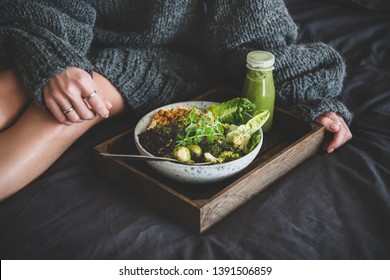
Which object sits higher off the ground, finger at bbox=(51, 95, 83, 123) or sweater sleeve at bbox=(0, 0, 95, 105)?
sweater sleeve at bbox=(0, 0, 95, 105)

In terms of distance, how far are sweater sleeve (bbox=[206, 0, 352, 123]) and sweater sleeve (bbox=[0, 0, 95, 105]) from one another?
0.27 metres

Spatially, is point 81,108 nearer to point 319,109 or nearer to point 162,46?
point 162,46

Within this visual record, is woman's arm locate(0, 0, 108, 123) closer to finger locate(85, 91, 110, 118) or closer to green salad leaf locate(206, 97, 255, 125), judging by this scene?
finger locate(85, 91, 110, 118)

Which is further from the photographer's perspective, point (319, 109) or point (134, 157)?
point (319, 109)

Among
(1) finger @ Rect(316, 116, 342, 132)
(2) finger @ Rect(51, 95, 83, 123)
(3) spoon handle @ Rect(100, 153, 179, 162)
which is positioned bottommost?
(1) finger @ Rect(316, 116, 342, 132)

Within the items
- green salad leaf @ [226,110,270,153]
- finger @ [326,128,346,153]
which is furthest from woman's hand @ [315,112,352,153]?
green salad leaf @ [226,110,270,153]

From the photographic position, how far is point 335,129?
854 mm

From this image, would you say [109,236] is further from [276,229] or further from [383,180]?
[383,180]

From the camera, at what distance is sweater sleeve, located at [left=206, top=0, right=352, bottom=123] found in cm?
90

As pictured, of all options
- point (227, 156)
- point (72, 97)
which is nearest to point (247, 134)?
point (227, 156)

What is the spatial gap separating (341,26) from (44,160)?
837mm

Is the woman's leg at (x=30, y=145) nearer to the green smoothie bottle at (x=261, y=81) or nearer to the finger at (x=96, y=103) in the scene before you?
the finger at (x=96, y=103)

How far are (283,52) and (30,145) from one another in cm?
50

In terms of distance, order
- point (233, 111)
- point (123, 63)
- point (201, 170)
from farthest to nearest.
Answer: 1. point (123, 63)
2. point (233, 111)
3. point (201, 170)
